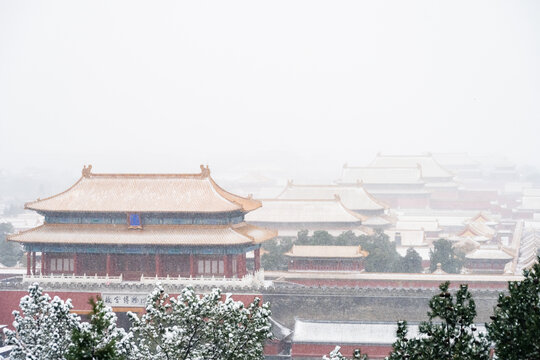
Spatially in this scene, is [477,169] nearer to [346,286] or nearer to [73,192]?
[346,286]

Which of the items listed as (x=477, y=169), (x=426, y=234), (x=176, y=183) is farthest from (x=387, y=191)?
(x=176, y=183)

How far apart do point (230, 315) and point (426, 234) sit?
57.0 meters

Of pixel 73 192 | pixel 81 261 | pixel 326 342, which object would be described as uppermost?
pixel 73 192

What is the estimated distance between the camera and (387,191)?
9575 centimetres

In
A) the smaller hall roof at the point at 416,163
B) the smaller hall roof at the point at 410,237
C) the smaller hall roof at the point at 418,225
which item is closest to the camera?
the smaller hall roof at the point at 410,237

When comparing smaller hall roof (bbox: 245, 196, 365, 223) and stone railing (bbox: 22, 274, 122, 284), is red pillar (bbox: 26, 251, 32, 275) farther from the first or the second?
smaller hall roof (bbox: 245, 196, 365, 223)

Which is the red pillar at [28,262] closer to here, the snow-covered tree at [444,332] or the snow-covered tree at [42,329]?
Answer: the snow-covered tree at [42,329]

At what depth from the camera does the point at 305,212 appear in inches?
2608

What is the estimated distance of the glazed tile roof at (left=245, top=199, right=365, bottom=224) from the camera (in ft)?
213

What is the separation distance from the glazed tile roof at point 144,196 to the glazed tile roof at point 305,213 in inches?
800

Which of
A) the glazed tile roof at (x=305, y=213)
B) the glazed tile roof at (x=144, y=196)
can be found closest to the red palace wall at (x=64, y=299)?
the glazed tile roof at (x=144, y=196)

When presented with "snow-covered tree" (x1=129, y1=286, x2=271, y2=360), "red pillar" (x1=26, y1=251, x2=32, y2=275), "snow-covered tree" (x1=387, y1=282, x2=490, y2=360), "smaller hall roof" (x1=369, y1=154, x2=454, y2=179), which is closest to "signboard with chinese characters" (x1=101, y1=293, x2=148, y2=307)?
"red pillar" (x1=26, y1=251, x2=32, y2=275)

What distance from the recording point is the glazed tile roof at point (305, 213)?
6485 cm

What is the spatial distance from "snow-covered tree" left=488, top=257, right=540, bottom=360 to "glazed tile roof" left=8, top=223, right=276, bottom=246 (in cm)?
2509
